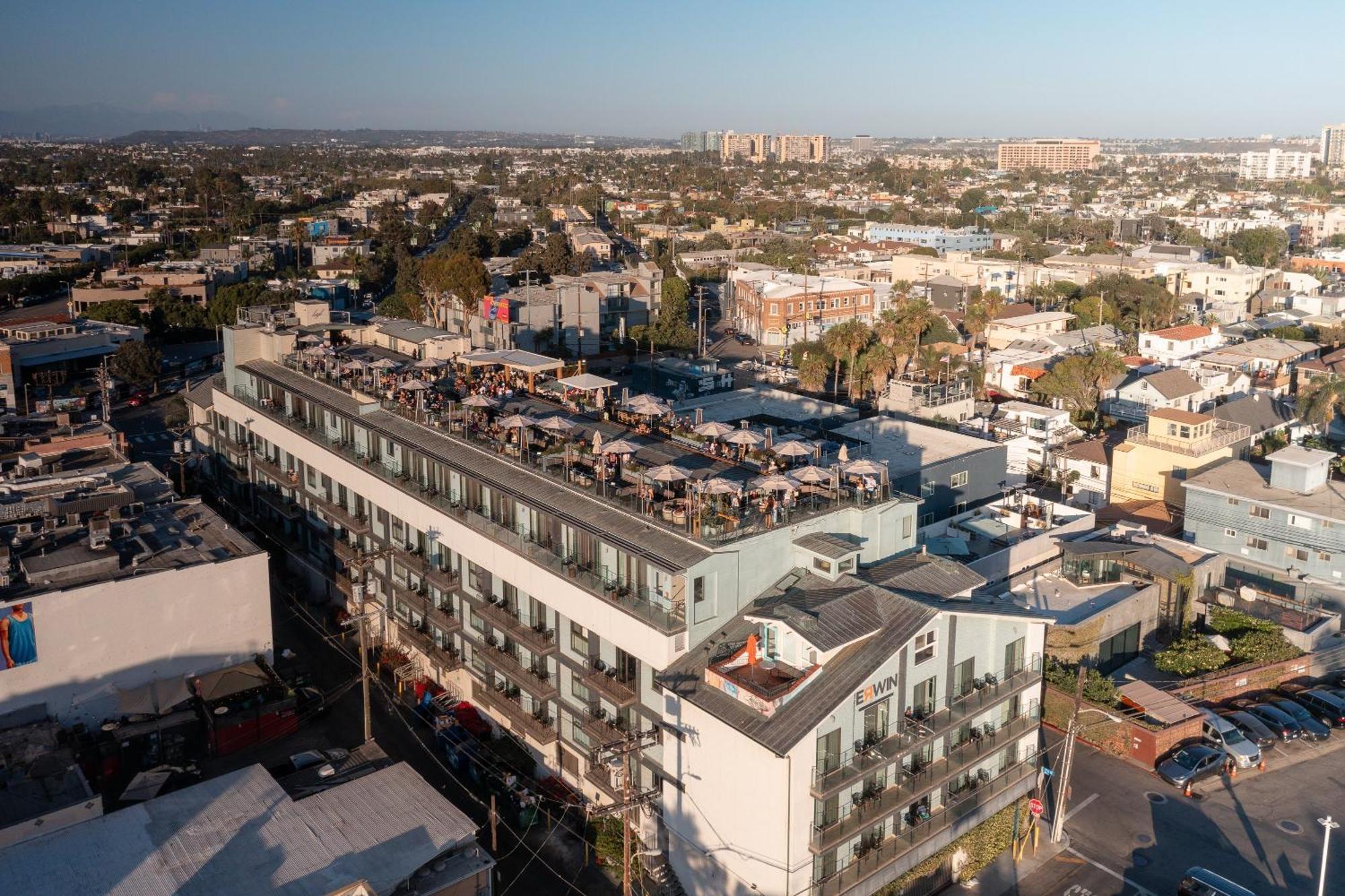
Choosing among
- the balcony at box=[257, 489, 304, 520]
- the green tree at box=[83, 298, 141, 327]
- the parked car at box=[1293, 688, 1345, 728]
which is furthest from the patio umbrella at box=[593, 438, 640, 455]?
the green tree at box=[83, 298, 141, 327]

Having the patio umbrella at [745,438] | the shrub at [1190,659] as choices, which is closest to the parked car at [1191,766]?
the shrub at [1190,659]

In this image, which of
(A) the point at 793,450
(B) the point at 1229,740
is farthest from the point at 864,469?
(B) the point at 1229,740

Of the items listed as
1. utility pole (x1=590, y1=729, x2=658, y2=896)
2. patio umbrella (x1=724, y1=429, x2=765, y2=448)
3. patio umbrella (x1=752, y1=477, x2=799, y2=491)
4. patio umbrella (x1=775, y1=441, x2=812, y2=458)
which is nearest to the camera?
utility pole (x1=590, y1=729, x2=658, y2=896)

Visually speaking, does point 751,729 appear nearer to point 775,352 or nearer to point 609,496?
point 609,496

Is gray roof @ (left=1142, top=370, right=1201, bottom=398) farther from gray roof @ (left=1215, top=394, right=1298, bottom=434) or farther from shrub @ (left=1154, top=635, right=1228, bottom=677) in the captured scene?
shrub @ (left=1154, top=635, right=1228, bottom=677)

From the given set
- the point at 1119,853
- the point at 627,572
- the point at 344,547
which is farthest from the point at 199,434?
the point at 1119,853

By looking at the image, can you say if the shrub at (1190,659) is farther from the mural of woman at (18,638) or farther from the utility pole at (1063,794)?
the mural of woman at (18,638)

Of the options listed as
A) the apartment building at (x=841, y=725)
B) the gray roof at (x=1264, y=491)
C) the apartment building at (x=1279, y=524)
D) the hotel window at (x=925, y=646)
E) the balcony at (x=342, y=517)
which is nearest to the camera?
the apartment building at (x=841, y=725)
